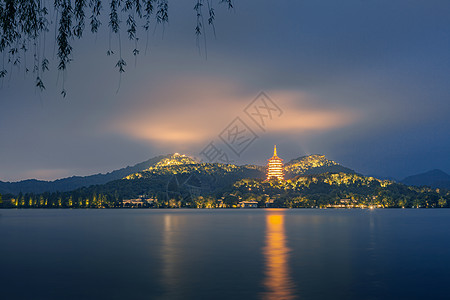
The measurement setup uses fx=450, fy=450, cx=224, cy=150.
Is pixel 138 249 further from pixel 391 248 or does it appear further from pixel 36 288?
pixel 391 248

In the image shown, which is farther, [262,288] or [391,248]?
[391,248]

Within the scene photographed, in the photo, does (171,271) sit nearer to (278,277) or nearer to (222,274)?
(222,274)

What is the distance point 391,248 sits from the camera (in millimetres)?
44000

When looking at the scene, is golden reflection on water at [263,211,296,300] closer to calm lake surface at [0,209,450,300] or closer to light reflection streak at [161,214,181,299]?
calm lake surface at [0,209,450,300]

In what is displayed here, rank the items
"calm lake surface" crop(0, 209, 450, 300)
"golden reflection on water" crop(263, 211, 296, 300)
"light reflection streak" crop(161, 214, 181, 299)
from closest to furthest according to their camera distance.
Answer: "calm lake surface" crop(0, 209, 450, 300)
"golden reflection on water" crop(263, 211, 296, 300)
"light reflection streak" crop(161, 214, 181, 299)

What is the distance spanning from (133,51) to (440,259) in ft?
97.3

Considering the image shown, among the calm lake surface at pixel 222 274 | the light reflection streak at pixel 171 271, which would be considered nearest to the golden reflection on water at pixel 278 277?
the calm lake surface at pixel 222 274

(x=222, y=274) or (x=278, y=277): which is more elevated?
(x=222, y=274)

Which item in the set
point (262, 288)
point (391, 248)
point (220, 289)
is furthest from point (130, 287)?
point (391, 248)

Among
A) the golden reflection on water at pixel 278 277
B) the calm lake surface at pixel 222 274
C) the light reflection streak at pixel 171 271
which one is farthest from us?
the light reflection streak at pixel 171 271

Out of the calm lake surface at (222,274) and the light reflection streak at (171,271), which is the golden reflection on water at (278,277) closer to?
the calm lake surface at (222,274)

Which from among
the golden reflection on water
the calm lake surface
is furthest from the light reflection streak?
the golden reflection on water

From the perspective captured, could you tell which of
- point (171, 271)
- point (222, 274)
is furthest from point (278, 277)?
point (171, 271)

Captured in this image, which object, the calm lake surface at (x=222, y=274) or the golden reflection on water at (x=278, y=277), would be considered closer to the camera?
the calm lake surface at (x=222, y=274)
